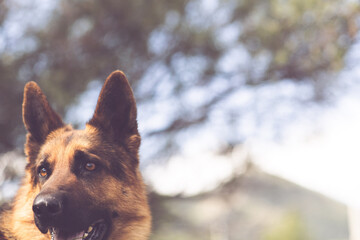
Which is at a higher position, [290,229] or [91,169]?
[290,229]

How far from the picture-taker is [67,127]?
306 cm

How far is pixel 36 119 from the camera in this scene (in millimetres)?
2787

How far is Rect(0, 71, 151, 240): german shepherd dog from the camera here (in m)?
2.22

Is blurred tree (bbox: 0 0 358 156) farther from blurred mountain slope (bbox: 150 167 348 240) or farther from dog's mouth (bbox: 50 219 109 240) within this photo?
dog's mouth (bbox: 50 219 109 240)

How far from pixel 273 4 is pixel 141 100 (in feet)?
12.3

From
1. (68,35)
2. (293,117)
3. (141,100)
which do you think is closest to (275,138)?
(293,117)

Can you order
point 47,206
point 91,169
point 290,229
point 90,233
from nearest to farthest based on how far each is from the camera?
point 47,206
point 90,233
point 91,169
point 290,229

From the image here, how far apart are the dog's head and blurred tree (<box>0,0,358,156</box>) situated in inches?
185

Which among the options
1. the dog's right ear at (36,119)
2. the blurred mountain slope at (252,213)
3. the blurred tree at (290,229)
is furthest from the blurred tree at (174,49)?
the blurred tree at (290,229)

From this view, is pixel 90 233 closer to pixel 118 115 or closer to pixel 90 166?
pixel 90 166

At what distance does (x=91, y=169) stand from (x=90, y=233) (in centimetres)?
46

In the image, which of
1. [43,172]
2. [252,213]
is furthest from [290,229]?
[43,172]

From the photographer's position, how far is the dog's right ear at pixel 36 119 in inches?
104

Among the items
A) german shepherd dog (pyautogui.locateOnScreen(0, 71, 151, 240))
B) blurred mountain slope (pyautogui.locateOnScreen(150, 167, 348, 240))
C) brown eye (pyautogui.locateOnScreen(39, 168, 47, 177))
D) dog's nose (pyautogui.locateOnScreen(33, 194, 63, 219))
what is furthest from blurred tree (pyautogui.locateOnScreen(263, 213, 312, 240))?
dog's nose (pyautogui.locateOnScreen(33, 194, 63, 219))
